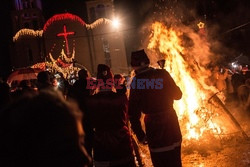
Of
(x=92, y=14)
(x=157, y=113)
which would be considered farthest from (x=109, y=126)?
(x=92, y=14)

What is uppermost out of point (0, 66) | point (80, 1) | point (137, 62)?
point (80, 1)

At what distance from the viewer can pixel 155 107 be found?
4027 millimetres

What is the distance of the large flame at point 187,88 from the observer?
25.1 feet

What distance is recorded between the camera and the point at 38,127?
1449 mm

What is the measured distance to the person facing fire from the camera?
158 inches

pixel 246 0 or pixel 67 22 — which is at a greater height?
pixel 67 22

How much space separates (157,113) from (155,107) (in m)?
Result: 0.09

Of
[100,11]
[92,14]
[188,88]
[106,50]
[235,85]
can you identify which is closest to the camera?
[188,88]

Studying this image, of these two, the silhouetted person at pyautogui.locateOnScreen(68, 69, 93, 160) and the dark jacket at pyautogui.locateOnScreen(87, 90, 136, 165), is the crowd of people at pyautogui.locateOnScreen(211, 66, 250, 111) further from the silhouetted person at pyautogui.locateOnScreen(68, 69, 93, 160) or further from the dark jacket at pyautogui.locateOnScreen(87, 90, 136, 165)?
the dark jacket at pyautogui.locateOnScreen(87, 90, 136, 165)

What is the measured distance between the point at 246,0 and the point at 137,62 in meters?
17.4

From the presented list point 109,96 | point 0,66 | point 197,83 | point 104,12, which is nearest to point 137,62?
point 109,96

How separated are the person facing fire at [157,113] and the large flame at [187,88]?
368 cm

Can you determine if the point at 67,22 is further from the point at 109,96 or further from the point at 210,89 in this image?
the point at 109,96

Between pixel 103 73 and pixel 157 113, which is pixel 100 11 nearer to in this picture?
pixel 103 73
